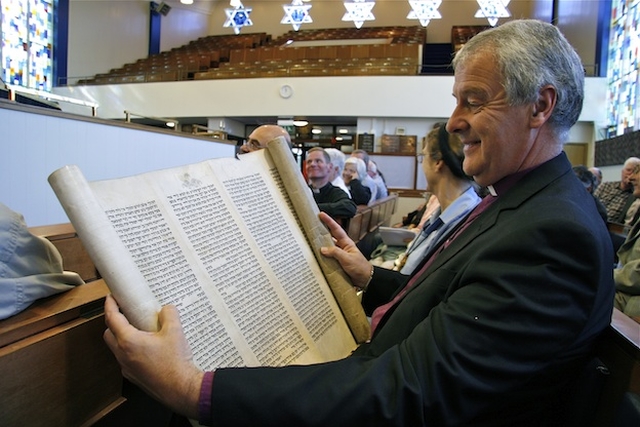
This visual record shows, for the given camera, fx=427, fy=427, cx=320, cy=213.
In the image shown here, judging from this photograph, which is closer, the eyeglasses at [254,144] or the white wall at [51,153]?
the eyeglasses at [254,144]

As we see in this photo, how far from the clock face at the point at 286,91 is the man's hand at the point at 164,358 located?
1079 centimetres

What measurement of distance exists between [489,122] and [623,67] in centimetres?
1010

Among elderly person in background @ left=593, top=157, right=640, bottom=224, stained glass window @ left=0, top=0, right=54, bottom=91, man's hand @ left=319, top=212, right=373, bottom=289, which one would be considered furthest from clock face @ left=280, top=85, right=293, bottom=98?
man's hand @ left=319, top=212, right=373, bottom=289

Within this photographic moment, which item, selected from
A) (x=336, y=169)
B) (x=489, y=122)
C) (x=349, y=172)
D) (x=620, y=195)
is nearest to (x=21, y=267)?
(x=489, y=122)

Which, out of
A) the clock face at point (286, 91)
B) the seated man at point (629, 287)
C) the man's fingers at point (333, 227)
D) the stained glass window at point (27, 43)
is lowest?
the seated man at point (629, 287)

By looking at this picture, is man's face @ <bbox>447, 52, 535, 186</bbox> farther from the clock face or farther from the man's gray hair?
the clock face

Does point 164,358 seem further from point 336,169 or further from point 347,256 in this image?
point 336,169

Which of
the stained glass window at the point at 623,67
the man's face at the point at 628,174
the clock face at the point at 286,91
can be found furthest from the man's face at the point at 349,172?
the clock face at the point at 286,91

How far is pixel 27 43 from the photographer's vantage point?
1100 cm

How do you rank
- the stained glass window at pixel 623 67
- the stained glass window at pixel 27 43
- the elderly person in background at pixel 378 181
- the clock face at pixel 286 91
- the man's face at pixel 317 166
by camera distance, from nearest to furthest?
the man's face at pixel 317 166, the elderly person in background at pixel 378 181, the stained glass window at pixel 623 67, the stained glass window at pixel 27 43, the clock face at pixel 286 91

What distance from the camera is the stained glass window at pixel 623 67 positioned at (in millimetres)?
7922

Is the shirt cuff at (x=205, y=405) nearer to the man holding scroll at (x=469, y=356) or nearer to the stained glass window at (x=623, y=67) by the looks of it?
the man holding scroll at (x=469, y=356)

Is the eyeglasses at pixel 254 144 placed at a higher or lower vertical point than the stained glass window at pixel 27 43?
lower

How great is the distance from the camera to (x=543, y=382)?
28.0 inches
